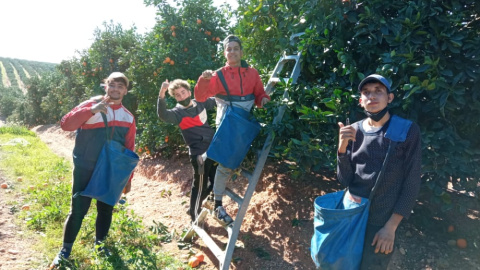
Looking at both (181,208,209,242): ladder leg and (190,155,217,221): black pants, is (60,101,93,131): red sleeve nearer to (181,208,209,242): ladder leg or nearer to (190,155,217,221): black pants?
(190,155,217,221): black pants

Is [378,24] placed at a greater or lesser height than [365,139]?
greater

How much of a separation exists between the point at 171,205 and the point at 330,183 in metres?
2.28

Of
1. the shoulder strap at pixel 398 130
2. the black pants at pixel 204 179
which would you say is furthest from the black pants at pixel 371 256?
the black pants at pixel 204 179

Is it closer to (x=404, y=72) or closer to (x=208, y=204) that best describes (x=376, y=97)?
(x=404, y=72)

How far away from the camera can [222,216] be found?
323cm

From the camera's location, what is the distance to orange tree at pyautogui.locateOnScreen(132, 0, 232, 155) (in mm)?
6379

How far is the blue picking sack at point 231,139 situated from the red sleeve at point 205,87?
0.27m

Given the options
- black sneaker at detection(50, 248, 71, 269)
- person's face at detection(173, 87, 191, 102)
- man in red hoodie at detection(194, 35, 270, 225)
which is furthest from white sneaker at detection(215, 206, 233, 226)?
black sneaker at detection(50, 248, 71, 269)

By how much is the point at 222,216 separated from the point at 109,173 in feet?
3.67

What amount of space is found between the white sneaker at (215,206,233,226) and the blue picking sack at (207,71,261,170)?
50 cm

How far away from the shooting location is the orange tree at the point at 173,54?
20.9ft

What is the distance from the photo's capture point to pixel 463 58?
239 centimetres

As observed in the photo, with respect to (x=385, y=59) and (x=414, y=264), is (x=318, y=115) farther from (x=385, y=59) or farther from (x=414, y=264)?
(x=414, y=264)

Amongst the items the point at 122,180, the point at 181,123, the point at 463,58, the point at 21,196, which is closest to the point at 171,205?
the point at 181,123
